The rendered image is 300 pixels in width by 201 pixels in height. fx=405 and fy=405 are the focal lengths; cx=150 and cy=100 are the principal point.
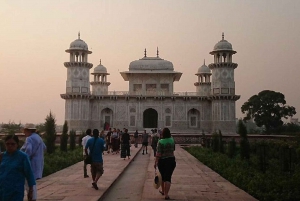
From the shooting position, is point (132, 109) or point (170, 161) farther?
point (132, 109)

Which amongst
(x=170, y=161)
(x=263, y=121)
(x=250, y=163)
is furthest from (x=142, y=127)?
(x=170, y=161)

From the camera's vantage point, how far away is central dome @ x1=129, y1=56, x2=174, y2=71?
41.2m

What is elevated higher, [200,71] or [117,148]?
[200,71]

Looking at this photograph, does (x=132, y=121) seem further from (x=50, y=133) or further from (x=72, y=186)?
(x=72, y=186)

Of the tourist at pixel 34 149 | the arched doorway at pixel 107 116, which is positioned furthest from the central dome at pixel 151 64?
the tourist at pixel 34 149

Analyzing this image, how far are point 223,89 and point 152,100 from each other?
6874 mm

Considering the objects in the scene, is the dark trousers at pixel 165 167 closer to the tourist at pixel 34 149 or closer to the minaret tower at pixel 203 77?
→ the tourist at pixel 34 149

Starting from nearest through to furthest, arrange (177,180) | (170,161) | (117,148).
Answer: (170,161) < (177,180) < (117,148)

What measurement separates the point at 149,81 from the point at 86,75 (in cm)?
686

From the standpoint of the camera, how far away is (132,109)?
128ft

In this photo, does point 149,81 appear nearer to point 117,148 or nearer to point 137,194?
point 117,148

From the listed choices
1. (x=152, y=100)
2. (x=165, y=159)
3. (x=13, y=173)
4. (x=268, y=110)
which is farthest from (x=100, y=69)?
(x=13, y=173)

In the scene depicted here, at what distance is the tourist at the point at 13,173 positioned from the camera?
444 centimetres

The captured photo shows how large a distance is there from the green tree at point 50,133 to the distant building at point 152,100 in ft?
55.3
